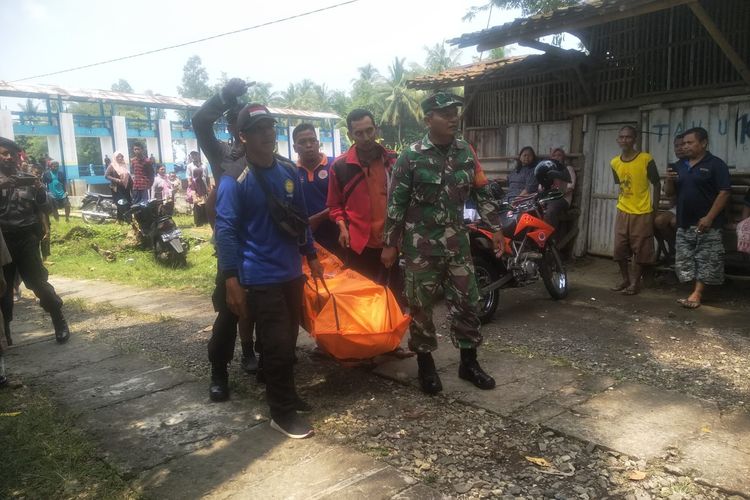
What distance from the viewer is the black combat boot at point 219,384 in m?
3.72

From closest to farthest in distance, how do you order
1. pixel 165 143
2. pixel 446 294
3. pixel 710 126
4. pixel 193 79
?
pixel 446 294, pixel 710 126, pixel 165 143, pixel 193 79

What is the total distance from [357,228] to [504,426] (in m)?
1.71

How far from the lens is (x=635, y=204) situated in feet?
20.3

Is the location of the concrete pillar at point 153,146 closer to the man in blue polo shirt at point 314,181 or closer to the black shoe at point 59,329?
the black shoe at point 59,329

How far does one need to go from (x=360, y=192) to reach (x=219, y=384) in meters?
1.64

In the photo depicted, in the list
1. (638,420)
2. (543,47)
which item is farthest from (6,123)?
(638,420)

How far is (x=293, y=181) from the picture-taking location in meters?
3.40

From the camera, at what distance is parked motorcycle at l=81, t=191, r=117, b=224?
1545cm

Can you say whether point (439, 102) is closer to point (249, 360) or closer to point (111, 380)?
point (249, 360)

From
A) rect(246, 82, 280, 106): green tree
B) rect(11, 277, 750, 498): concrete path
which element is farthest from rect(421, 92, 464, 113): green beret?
rect(246, 82, 280, 106): green tree

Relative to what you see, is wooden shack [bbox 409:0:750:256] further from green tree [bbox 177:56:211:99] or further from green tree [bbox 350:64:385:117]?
green tree [bbox 177:56:211:99]

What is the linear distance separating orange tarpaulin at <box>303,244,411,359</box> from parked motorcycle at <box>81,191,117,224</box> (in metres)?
13.2

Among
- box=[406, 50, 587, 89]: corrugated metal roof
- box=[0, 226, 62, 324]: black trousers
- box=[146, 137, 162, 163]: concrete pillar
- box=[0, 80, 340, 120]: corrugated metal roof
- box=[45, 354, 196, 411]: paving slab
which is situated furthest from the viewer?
box=[146, 137, 162, 163]: concrete pillar

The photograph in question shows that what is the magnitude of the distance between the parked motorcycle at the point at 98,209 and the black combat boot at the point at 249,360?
12.3 m
